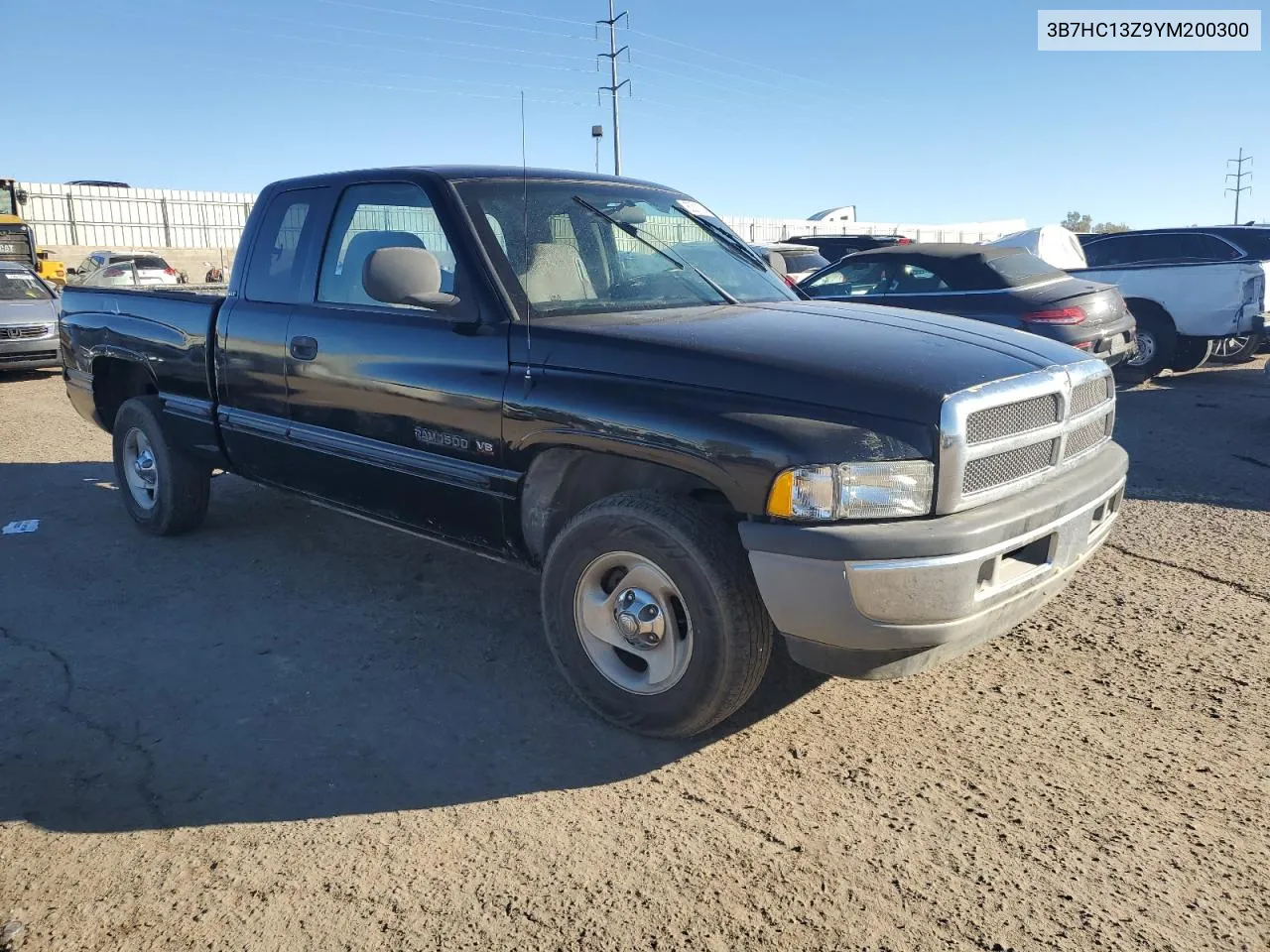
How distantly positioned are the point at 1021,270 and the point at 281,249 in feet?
22.5

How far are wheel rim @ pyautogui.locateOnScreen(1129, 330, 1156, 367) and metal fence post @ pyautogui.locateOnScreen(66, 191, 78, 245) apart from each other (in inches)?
1469

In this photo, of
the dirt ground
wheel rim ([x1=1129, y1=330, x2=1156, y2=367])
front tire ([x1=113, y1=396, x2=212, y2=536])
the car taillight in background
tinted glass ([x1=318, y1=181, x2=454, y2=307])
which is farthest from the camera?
wheel rim ([x1=1129, y1=330, x2=1156, y2=367])

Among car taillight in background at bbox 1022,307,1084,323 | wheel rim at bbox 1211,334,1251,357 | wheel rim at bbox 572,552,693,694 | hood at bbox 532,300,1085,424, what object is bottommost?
wheel rim at bbox 572,552,693,694

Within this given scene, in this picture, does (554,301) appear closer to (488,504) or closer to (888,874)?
(488,504)

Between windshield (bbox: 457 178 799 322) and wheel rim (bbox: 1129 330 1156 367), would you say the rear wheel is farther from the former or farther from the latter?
windshield (bbox: 457 178 799 322)

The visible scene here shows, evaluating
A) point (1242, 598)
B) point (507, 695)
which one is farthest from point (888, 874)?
point (1242, 598)

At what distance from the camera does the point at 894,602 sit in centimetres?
269

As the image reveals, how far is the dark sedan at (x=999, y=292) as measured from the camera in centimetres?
845

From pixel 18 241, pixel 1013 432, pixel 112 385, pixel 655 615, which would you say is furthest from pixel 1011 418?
pixel 18 241

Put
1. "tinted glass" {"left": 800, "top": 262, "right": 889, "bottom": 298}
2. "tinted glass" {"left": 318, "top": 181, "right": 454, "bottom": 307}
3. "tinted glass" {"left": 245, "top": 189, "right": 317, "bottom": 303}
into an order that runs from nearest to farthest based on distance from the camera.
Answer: "tinted glass" {"left": 318, "top": 181, "right": 454, "bottom": 307}, "tinted glass" {"left": 245, "top": 189, "right": 317, "bottom": 303}, "tinted glass" {"left": 800, "top": 262, "right": 889, "bottom": 298}

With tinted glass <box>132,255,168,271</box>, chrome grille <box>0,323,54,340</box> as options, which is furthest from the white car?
chrome grille <box>0,323,54,340</box>

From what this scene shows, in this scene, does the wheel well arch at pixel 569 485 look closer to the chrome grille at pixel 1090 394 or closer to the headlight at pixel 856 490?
the headlight at pixel 856 490

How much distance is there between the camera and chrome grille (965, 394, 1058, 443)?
9.27 feet

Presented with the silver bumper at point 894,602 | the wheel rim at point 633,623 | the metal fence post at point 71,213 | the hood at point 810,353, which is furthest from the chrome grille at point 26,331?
the metal fence post at point 71,213
